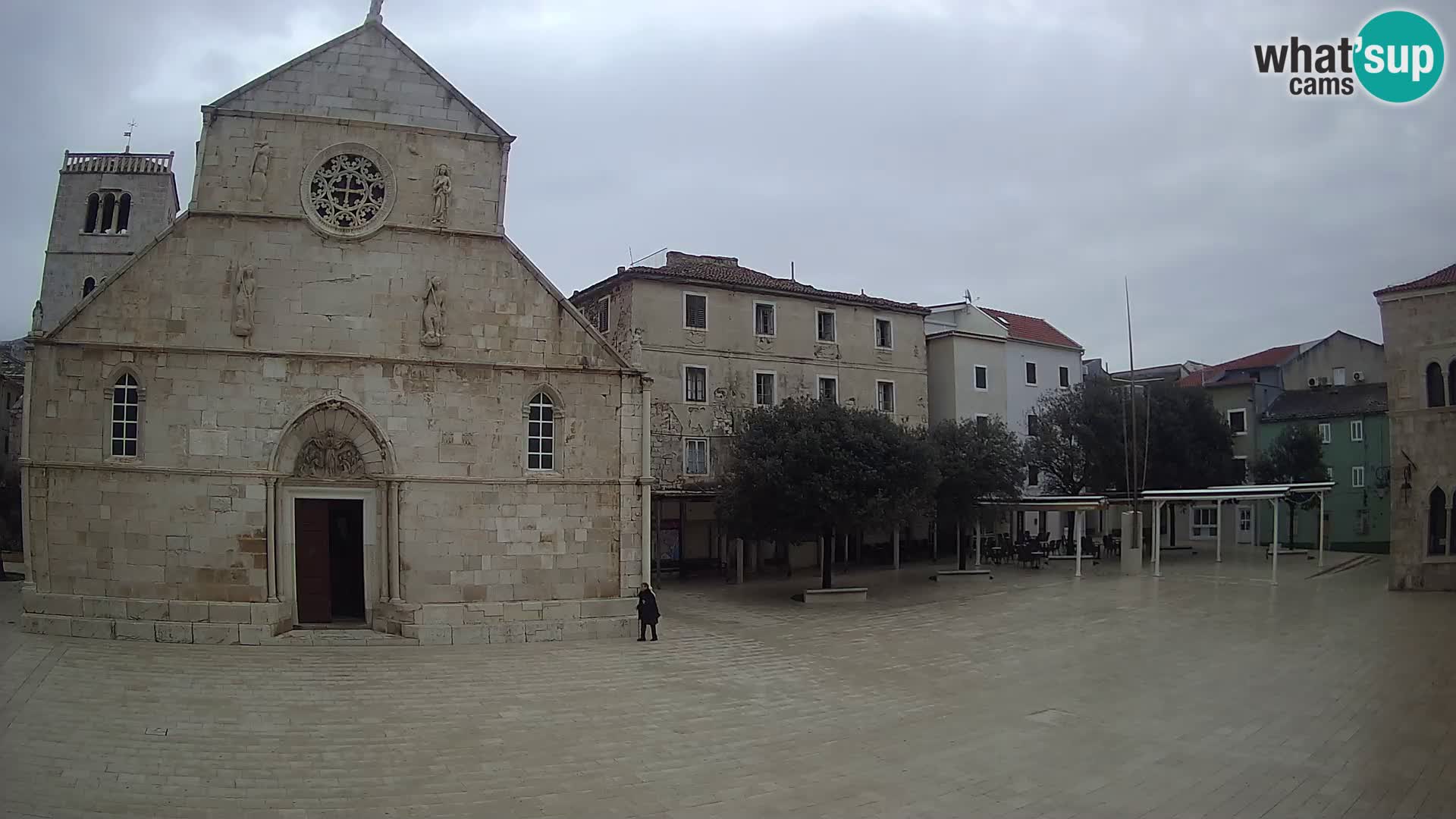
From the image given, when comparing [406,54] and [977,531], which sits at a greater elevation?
[406,54]

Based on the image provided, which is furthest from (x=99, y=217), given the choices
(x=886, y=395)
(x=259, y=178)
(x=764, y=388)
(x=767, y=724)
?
(x=767, y=724)

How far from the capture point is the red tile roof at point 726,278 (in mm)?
32906

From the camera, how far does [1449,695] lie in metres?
13.8

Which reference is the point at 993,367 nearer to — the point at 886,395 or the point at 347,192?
the point at 886,395

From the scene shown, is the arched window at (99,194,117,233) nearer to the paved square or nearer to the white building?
the paved square

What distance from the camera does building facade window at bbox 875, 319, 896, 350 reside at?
1513 inches

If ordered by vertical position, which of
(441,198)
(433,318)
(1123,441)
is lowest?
(1123,441)

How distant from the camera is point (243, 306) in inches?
722

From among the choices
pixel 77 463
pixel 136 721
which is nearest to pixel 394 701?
pixel 136 721

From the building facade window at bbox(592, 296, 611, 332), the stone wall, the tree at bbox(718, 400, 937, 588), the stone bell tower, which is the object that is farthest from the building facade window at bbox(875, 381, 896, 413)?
the stone bell tower

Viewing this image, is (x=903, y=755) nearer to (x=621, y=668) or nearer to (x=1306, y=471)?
(x=621, y=668)

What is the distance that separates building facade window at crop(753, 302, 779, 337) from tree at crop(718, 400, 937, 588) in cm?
710

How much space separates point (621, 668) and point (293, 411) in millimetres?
8513

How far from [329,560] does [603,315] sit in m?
16.8
